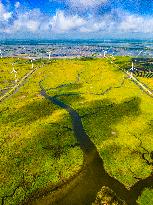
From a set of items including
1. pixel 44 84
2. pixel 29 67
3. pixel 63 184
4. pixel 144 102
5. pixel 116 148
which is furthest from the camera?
pixel 29 67

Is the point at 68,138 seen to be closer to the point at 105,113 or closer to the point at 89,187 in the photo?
the point at 89,187

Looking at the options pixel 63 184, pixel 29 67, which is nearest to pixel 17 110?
pixel 63 184

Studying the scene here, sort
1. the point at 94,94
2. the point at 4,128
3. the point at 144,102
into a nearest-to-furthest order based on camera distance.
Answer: the point at 4,128 → the point at 144,102 → the point at 94,94

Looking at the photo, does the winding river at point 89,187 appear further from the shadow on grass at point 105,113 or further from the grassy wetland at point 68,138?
the shadow on grass at point 105,113

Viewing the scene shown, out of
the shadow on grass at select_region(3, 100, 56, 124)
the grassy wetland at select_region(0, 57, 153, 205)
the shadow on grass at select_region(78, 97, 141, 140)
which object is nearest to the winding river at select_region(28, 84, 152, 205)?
the grassy wetland at select_region(0, 57, 153, 205)

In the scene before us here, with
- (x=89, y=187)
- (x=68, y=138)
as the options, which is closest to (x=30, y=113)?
(x=68, y=138)

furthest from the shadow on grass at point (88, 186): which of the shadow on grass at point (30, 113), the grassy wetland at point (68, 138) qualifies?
the shadow on grass at point (30, 113)

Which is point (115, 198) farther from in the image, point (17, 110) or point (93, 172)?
point (17, 110)

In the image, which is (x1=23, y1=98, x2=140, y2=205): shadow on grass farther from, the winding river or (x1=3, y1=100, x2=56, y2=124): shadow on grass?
(x1=3, y1=100, x2=56, y2=124): shadow on grass
